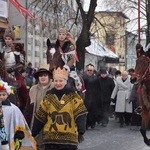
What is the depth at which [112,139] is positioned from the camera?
1263cm

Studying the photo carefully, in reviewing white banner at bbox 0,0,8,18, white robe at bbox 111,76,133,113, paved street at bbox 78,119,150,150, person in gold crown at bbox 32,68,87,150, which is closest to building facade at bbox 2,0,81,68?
white robe at bbox 111,76,133,113

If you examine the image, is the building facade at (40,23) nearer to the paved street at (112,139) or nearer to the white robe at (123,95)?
the white robe at (123,95)

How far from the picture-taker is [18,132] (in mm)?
6402

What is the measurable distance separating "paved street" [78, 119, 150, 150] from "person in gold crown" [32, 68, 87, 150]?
14.6 feet

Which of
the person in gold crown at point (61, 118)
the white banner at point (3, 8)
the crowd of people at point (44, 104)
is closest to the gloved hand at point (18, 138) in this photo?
the crowd of people at point (44, 104)

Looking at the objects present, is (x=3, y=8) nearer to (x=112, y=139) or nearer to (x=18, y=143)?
(x=112, y=139)

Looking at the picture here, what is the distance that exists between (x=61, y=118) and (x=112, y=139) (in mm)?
6177

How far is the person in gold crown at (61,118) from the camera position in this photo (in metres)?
6.65

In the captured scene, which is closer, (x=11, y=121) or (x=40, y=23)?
(x=11, y=121)

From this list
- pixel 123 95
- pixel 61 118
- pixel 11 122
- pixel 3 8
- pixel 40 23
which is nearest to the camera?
pixel 11 122

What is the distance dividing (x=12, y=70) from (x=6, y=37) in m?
0.60

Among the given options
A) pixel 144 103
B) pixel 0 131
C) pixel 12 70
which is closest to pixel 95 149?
pixel 144 103

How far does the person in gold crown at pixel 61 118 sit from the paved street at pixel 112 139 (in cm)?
445

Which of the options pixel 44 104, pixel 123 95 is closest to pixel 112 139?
pixel 123 95
